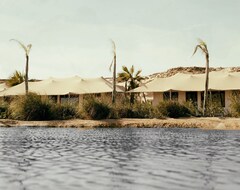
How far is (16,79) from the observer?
40000mm

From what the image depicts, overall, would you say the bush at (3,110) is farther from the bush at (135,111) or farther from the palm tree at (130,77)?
the palm tree at (130,77)

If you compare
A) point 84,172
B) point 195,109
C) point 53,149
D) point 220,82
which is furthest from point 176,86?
point 84,172

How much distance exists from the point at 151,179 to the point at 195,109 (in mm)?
18635

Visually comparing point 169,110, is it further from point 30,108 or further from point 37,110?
point 30,108

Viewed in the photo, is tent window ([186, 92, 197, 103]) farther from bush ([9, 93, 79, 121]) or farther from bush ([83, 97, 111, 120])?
bush ([9, 93, 79, 121])

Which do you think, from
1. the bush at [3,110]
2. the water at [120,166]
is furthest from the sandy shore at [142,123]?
the water at [120,166]

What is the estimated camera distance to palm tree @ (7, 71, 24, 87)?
39906 millimetres

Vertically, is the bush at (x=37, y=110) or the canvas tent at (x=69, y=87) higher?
the canvas tent at (x=69, y=87)

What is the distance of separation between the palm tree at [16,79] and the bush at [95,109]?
710 inches

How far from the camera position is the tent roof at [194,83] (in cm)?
2956

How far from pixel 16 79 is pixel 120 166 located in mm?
33026

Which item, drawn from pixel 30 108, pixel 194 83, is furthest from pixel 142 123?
pixel 194 83

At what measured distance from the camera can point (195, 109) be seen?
25297 millimetres

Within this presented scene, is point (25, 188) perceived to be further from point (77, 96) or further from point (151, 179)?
point (77, 96)
